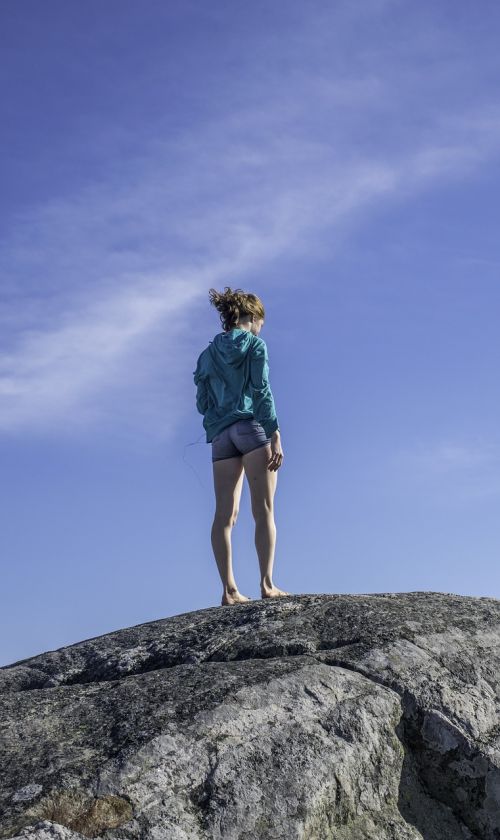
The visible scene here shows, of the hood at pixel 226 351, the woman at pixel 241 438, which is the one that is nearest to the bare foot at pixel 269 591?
the woman at pixel 241 438

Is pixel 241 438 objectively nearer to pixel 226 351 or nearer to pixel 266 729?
pixel 226 351

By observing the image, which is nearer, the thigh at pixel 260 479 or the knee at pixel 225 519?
the thigh at pixel 260 479

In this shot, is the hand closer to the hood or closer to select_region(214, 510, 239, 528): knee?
select_region(214, 510, 239, 528): knee

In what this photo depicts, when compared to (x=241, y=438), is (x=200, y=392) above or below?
above

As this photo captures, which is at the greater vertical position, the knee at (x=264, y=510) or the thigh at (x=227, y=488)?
the thigh at (x=227, y=488)

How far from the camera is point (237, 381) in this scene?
8484 mm

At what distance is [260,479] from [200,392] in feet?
3.72

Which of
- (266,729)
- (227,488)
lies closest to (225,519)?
(227,488)

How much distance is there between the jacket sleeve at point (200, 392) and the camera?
8836 mm

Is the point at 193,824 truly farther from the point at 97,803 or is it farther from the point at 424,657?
the point at 424,657

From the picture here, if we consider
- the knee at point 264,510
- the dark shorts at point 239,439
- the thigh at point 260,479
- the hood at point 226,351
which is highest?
the hood at point 226,351

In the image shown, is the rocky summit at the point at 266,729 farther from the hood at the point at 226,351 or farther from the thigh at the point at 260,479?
the hood at the point at 226,351

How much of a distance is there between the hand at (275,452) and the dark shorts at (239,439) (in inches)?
2.2

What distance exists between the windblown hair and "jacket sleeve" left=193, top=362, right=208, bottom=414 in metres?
0.51
